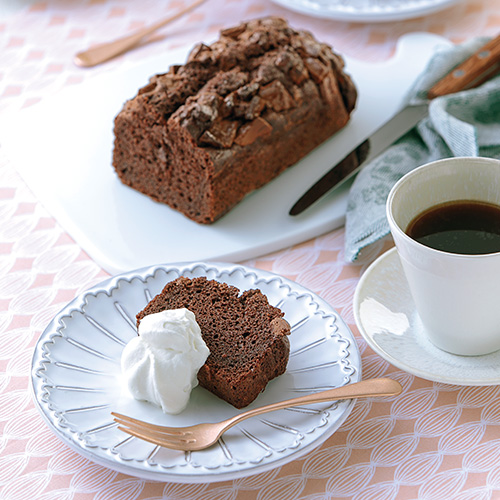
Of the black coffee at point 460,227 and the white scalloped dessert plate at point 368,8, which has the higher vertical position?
the black coffee at point 460,227

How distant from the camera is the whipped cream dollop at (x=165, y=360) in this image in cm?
117

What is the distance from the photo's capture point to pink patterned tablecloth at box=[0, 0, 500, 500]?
116cm

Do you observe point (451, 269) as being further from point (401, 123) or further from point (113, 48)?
point (113, 48)

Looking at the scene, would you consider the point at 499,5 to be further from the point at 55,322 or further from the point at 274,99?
the point at 55,322

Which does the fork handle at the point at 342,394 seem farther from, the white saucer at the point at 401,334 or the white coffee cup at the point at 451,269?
the white coffee cup at the point at 451,269

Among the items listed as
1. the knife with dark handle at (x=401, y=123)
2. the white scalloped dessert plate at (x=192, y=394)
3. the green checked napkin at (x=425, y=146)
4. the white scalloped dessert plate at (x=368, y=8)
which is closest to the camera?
the white scalloped dessert plate at (x=192, y=394)

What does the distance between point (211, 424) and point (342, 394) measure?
0.21m

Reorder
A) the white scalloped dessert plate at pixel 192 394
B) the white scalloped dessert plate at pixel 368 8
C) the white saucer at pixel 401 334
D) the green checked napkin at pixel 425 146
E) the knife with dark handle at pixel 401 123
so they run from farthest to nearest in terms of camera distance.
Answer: the white scalloped dessert plate at pixel 368 8
the knife with dark handle at pixel 401 123
the green checked napkin at pixel 425 146
the white saucer at pixel 401 334
the white scalloped dessert plate at pixel 192 394

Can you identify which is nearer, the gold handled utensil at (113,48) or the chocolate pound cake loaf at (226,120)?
the chocolate pound cake loaf at (226,120)

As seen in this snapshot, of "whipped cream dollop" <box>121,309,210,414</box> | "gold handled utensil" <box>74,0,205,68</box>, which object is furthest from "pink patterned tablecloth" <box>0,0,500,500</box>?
"whipped cream dollop" <box>121,309,210,414</box>

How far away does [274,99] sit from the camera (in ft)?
5.84

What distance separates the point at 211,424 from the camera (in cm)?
115

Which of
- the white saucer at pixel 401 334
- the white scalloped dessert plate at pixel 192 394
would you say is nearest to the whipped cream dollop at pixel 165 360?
the white scalloped dessert plate at pixel 192 394

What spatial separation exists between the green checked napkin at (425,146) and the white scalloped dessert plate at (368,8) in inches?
15.6
